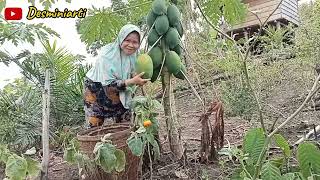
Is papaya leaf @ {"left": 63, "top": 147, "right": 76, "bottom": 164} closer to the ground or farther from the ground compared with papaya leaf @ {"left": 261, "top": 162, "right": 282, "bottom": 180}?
farther from the ground

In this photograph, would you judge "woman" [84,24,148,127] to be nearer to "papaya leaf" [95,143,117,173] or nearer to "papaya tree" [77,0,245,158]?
"papaya tree" [77,0,245,158]

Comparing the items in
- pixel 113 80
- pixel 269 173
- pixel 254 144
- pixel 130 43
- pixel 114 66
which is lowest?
pixel 269 173

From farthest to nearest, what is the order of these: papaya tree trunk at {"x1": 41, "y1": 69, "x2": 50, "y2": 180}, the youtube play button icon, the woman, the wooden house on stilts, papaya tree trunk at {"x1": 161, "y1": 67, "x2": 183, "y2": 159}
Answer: the wooden house on stilts → the youtube play button icon → the woman → papaya tree trunk at {"x1": 161, "y1": 67, "x2": 183, "y2": 159} → papaya tree trunk at {"x1": 41, "y1": 69, "x2": 50, "y2": 180}

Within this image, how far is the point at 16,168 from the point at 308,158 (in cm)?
128

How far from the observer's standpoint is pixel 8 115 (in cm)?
434

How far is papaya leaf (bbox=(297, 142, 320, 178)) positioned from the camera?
1734 millimetres

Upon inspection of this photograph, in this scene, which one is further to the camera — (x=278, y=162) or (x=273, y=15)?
(x=273, y=15)

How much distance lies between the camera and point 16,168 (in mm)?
1792

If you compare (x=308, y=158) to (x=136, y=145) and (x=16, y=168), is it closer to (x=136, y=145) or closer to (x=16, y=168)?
(x=136, y=145)

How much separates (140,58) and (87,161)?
71 centimetres

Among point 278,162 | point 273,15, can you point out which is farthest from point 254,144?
point 273,15

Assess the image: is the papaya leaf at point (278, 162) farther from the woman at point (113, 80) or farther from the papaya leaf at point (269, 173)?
the woman at point (113, 80)

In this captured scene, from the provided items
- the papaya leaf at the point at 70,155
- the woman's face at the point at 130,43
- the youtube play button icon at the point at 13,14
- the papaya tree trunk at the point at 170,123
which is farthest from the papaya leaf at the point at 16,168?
the youtube play button icon at the point at 13,14

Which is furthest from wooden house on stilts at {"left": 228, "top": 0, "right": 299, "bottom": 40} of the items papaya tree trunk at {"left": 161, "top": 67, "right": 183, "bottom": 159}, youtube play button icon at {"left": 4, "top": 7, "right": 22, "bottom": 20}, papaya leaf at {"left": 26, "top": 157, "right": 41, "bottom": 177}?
papaya leaf at {"left": 26, "top": 157, "right": 41, "bottom": 177}
